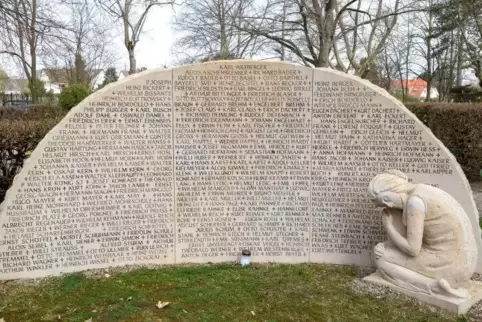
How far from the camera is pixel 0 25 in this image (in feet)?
40.0

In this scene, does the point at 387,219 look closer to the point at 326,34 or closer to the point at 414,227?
the point at 414,227

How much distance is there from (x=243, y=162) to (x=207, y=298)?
1947mm

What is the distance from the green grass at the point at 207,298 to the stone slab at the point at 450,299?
14cm

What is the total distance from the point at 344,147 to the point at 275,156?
0.92 metres

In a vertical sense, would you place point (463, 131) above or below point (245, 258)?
above

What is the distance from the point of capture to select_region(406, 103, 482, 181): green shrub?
1242cm

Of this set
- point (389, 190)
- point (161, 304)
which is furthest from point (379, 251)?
point (161, 304)

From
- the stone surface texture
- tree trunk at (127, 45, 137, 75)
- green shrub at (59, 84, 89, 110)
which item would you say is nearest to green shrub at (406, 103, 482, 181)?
the stone surface texture

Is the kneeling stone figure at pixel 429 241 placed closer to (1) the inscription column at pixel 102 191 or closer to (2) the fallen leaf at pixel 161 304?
(2) the fallen leaf at pixel 161 304

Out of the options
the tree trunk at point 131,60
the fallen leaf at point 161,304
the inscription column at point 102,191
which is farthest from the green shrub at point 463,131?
the tree trunk at point 131,60

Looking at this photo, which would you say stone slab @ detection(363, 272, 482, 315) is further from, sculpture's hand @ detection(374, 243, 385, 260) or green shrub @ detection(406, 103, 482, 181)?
green shrub @ detection(406, 103, 482, 181)

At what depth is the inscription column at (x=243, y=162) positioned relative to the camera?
614 centimetres

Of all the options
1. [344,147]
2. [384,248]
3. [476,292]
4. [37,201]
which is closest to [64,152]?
[37,201]

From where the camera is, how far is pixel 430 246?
5082mm
